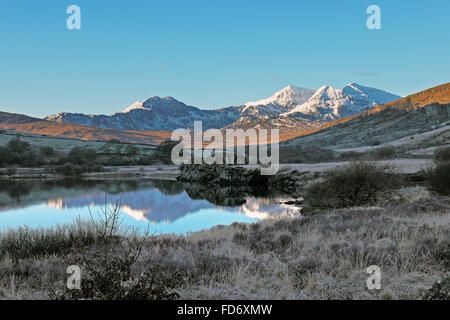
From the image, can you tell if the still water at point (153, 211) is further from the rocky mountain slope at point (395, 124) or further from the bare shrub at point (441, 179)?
the rocky mountain slope at point (395, 124)

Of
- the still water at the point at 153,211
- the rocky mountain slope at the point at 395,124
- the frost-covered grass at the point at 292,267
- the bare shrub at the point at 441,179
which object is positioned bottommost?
the still water at the point at 153,211

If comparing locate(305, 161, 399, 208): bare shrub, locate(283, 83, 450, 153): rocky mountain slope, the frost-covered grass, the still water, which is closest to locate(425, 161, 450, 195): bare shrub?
locate(305, 161, 399, 208): bare shrub

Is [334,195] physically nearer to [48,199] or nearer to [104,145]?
[48,199]

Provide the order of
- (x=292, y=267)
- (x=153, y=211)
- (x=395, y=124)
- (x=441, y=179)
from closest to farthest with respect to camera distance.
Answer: (x=292, y=267) → (x=441, y=179) → (x=153, y=211) → (x=395, y=124)

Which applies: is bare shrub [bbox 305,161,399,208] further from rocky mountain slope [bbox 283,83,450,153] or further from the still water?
rocky mountain slope [bbox 283,83,450,153]

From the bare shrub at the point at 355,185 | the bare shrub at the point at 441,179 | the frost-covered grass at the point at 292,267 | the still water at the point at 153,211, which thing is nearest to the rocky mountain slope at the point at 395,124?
the bare shrub at the point at 441,179

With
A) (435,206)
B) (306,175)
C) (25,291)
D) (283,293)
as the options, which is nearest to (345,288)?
(283,293)

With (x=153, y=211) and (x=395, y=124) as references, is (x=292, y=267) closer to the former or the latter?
(x=153, y=211)

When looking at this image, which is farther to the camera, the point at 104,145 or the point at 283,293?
the point at 104,145

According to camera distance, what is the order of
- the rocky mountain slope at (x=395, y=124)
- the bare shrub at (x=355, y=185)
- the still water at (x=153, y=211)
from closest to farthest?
the still water at (x=153, y=211), the bare shrub at (x=355, y=185), the rocky mountain slope at (x=395, y=124)

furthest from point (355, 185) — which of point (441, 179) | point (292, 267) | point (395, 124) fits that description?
point (395, 124)

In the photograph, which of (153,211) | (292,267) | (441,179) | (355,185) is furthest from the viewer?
(153,211)

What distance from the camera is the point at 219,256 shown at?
7094 mm

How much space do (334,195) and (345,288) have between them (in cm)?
1676
